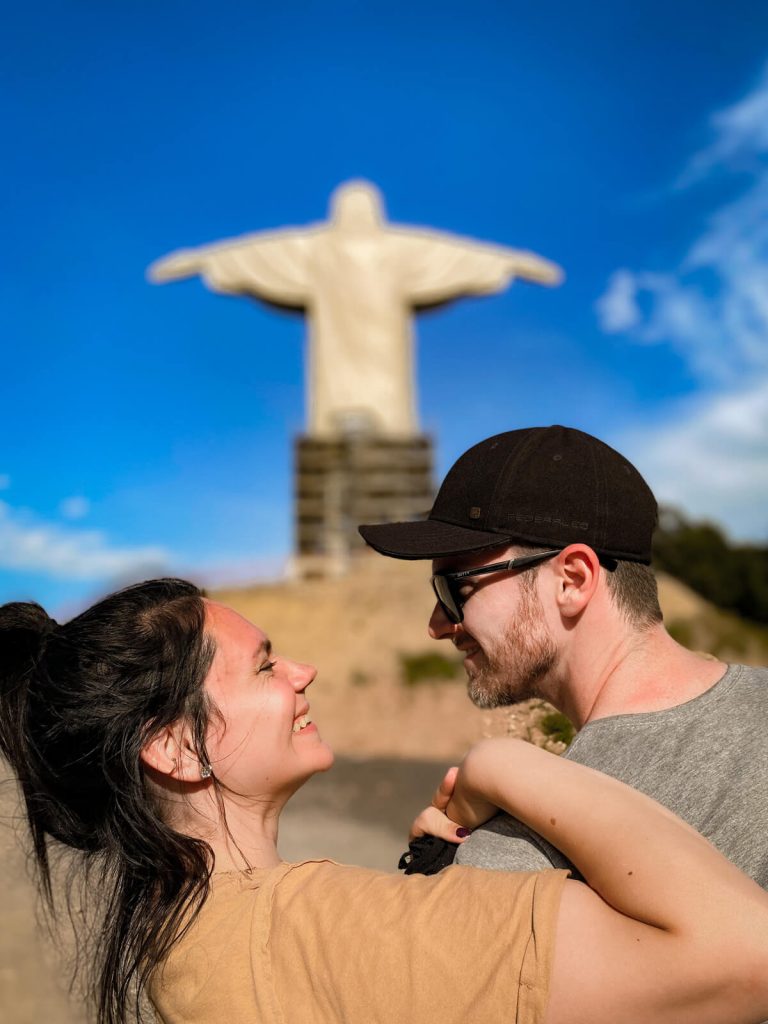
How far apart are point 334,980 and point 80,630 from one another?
2.37 ft

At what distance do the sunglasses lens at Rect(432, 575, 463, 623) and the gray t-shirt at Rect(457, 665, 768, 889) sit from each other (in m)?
0.32

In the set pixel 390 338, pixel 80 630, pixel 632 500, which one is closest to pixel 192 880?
pixel 80 630

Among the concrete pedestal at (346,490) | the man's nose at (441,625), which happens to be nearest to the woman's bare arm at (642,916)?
the man's nose at (441,625)

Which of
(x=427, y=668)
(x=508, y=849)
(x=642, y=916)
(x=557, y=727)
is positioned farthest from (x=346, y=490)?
(x=642, y=916)

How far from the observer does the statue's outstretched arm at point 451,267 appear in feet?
48.3

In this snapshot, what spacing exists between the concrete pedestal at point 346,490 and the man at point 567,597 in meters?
12.3

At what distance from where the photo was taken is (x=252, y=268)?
48.6 ft

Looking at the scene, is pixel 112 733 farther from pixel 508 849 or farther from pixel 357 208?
pixel 357 208

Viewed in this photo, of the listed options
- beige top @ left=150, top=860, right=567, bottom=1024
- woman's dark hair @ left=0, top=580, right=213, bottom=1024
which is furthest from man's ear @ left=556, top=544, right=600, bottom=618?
woman's dark hair @ left=0, top=580, right=213, bottom=1024

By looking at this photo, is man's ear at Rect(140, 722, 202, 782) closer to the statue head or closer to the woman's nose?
the woman's nose

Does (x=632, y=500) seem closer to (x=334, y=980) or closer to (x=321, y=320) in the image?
(x=334, y=980)

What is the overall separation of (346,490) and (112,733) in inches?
494

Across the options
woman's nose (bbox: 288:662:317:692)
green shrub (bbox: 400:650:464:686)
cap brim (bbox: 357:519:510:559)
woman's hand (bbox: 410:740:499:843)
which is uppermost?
green shrub (bbox: 400:650:464:686)

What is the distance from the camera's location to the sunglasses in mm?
1563
